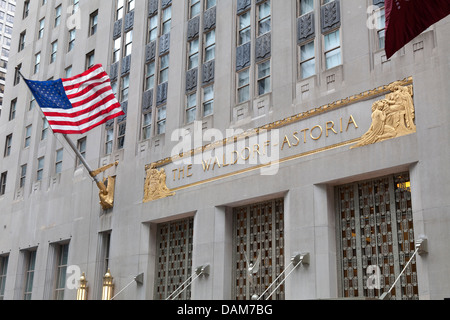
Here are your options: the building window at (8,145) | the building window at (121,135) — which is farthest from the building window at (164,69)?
the building window at (8,145)

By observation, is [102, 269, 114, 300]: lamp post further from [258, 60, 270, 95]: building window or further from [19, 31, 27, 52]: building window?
[19, 31, 27, 52]: building window

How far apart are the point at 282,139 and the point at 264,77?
3.37 meters

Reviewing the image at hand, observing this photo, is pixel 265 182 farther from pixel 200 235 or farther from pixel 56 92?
pixel 56 92

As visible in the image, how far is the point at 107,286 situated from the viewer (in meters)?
28.4

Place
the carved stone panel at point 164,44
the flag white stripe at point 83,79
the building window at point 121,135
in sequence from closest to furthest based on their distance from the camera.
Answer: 1. the flag white stripe at point 83,79
2. the carved stone panel at point 164,44
3. the building window at point 121,135

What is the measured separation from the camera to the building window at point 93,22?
38000 mm

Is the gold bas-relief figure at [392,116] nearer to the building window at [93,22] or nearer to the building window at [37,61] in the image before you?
the building window at [93,22]

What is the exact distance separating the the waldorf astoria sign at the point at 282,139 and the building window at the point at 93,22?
13187mm

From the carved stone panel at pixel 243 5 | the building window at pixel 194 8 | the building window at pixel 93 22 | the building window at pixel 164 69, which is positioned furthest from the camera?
the building window at pixel 93 22

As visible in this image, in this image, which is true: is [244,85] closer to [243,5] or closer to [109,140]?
A: [243,5]

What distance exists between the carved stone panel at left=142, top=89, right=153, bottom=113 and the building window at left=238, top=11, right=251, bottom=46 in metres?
6.18

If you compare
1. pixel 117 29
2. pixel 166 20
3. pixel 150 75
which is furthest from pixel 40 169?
pixel 166 20

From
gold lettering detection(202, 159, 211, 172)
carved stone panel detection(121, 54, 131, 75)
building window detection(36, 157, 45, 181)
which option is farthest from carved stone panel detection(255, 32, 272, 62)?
building window detection(36, 157, 45, 181)
